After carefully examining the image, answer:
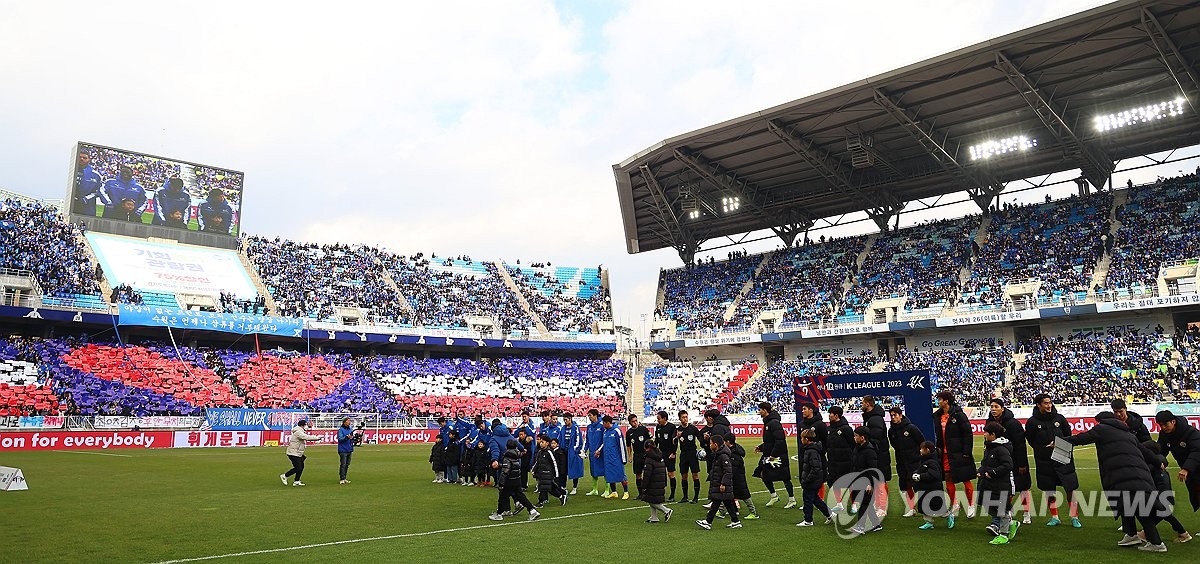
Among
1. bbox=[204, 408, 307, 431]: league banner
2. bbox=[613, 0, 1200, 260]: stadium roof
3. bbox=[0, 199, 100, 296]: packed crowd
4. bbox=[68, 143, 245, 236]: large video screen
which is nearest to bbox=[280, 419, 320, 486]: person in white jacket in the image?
bbox=[204, 408, 307, 431]: league banner

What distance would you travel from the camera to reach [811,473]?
38.9ft

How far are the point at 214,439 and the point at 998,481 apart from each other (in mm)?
34688

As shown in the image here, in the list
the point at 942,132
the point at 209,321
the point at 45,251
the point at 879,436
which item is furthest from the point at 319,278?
the point at 879,436

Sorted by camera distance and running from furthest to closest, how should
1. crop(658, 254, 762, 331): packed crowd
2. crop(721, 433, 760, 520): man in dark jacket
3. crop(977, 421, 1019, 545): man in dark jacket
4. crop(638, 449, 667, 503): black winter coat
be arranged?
crop(658, 254, 762, 331): packed crowd, crop(638, 449, 667, 503): black winter coat, crop(721, 433, 760, 520): man in dark jacket, crop(977, 421, 1019, 545): man in dark jacket

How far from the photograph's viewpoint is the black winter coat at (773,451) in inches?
545

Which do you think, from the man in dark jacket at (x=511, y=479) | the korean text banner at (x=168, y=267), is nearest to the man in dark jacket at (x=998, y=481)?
the man in dark jacket at (x=511, y=479)

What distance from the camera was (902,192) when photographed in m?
51.8

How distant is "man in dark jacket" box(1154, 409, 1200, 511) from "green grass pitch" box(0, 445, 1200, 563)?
0.79 metres

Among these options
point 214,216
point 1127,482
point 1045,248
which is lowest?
point 1127,482

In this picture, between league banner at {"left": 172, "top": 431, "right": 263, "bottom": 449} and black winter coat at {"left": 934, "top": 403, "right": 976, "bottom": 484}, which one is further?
league banner at {"left": 172, "top": 431, "right": 263, "bottom": 449}

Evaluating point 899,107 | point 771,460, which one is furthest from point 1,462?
point 899,107

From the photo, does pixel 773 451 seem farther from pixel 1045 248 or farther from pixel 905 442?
pixel 1045 248

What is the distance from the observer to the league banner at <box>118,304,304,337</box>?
43.9 meters

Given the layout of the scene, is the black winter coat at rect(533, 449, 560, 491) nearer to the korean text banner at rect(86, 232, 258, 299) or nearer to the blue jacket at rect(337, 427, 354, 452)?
the blue jacket at rect(337, 427, 354, 452)
